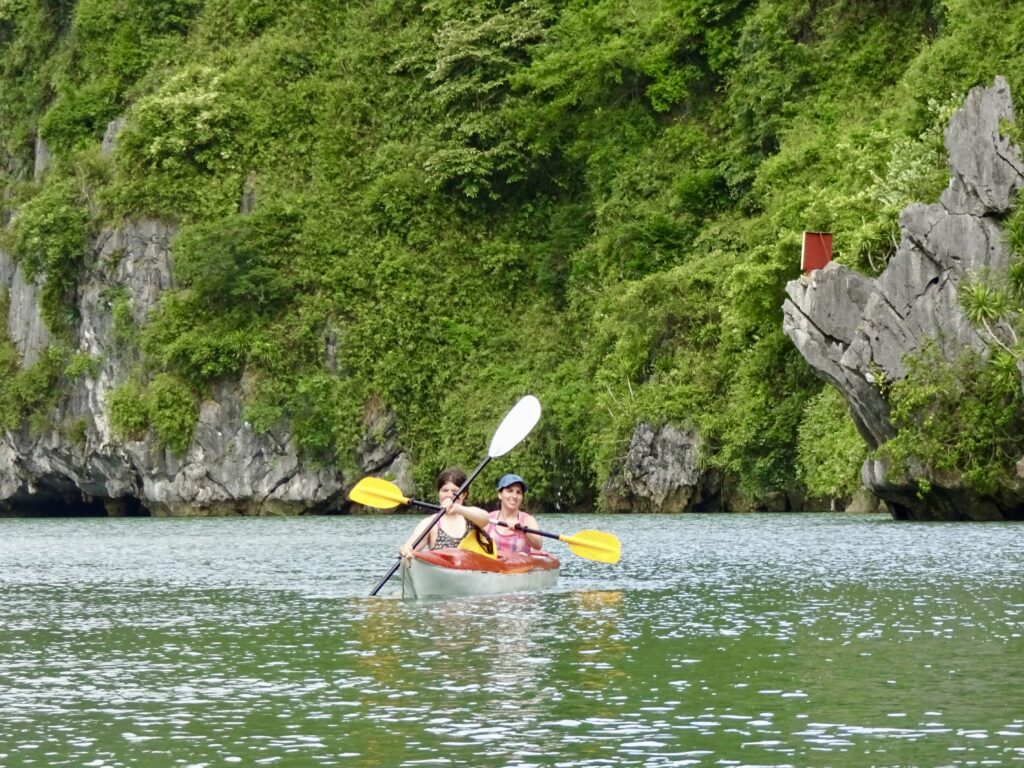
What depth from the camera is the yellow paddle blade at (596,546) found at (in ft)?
76.8

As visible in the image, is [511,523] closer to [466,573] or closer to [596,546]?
[596,546]

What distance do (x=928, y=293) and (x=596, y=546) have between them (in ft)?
50.0

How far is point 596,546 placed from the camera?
23547 mm

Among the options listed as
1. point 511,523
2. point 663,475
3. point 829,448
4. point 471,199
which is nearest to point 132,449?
point 471,199

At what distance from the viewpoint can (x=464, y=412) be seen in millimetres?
59406

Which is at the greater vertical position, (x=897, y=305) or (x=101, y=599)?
(x=897, y=305)

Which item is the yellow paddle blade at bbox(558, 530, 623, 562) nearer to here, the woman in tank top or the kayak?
the kayak

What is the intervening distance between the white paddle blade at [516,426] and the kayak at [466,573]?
2.35 meters

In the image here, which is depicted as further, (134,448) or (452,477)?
(134,448)

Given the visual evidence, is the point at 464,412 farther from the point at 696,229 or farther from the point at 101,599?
the point at 101,599

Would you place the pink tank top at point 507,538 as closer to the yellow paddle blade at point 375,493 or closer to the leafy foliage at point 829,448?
the yellow paddle blade at point 375,493

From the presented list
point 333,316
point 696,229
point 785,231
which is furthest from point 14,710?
point 333,316

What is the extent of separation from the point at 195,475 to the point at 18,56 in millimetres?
25314

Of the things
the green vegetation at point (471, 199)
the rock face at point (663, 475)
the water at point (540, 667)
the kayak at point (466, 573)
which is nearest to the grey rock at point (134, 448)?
the green vegetation at point (471, 199)
